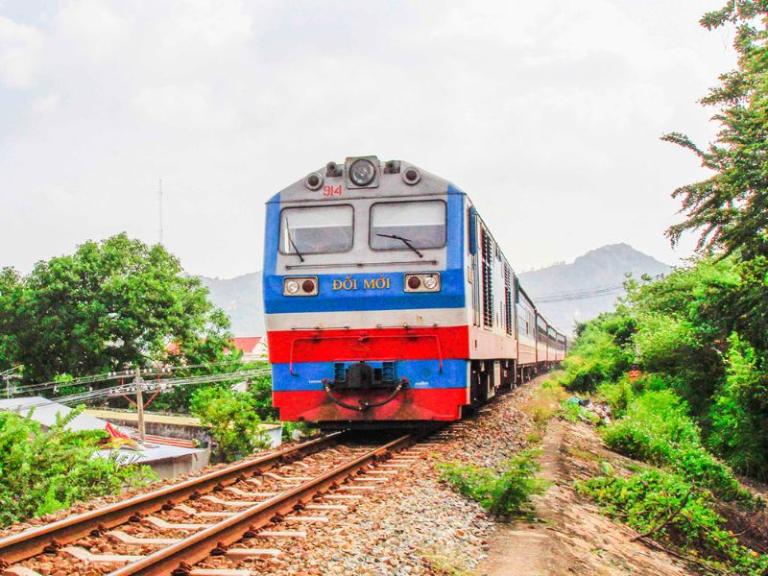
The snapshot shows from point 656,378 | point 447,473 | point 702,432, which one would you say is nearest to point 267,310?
point 447,473

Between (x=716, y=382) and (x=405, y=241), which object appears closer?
(x=405, y=241)

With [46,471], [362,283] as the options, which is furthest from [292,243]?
[46,471]

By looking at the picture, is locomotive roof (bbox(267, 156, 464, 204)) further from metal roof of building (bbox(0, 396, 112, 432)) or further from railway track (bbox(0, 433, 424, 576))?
metal roof of building (bbox(0, 396, 112, 432))

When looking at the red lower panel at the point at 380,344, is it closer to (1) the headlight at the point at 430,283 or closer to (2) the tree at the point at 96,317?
(1) the headlight at the point at 430,283

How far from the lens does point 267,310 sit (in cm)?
1109

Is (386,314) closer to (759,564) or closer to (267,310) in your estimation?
(267,310)

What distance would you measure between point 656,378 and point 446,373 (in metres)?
13.9

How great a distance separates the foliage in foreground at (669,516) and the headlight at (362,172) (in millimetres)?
4928

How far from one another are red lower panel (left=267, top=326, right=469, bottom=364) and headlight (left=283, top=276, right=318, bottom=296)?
52cm

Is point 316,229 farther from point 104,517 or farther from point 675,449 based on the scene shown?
point 675,449

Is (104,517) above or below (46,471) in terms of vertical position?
above

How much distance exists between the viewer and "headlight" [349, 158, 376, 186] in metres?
11.2

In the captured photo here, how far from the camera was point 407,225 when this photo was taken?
11.1 metres

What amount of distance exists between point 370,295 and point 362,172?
1800 mm
